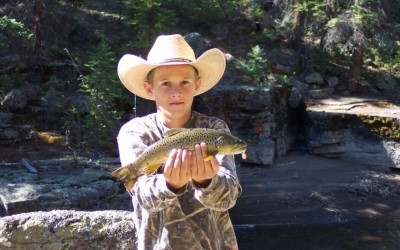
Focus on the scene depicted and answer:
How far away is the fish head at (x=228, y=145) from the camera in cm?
204

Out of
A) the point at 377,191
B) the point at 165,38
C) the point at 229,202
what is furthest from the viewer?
the point at 377,191

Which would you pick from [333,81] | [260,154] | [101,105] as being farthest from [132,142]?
[333,81]

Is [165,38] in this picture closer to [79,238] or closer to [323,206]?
[79,238]

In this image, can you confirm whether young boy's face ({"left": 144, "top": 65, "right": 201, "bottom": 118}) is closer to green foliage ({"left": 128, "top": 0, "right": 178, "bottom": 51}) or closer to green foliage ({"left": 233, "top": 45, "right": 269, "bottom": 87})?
green foliage ({"left": 128, "top": 0, "right": 178, "bottom": 51})

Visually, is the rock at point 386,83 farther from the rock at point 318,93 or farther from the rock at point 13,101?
the rock at point 13,101

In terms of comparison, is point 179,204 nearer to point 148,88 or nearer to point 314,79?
point 148,88

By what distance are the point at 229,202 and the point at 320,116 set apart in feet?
48.8

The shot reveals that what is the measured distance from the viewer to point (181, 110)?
224cm

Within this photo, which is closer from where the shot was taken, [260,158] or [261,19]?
[260,158]

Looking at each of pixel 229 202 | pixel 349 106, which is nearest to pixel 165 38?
pixel 229 202

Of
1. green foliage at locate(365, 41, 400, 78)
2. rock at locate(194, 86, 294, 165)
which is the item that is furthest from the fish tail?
green foliage at locate(365, 41, 400, 78)

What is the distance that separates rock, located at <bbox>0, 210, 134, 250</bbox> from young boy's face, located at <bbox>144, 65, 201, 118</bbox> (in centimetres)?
115

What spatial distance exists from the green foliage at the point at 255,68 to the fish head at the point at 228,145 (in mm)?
14455

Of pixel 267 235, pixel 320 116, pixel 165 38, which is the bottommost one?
pixel 267 235
